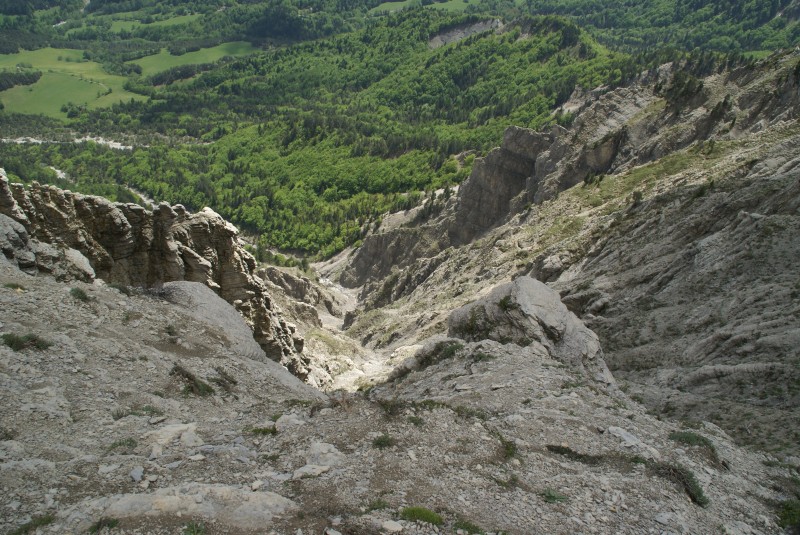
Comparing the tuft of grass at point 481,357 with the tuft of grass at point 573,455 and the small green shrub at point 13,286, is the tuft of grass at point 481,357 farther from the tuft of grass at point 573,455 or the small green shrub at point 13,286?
the small green shrub at point 13,286

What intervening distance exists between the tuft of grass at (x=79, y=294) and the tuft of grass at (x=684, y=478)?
903 inches

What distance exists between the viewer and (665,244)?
3988cm

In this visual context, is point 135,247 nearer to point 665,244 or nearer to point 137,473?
point 137,473

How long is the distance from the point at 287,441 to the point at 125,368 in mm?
8016

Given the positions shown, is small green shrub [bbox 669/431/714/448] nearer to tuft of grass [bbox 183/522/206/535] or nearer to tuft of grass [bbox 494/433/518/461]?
tuft of grass [bbox 494/433/518/461]

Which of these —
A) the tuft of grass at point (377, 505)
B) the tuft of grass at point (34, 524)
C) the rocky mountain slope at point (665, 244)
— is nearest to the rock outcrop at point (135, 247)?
the tuft of grass at point (34, 524)

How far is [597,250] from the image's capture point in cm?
4891

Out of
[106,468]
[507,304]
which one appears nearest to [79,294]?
[106,468]

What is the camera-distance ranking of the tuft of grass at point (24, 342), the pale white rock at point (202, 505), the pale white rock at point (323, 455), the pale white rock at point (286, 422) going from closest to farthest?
the pale white rock at point (202, 505), the pale white rock at point (323, 455), the pale white rock at point (286, 422), the tuft of grass at point (24, 342)

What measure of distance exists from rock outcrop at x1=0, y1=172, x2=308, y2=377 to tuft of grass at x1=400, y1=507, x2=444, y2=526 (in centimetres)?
2142

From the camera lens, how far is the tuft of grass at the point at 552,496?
50.3 feet

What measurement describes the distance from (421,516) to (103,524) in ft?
23.0

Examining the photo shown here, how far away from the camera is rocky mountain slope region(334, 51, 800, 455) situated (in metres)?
25.9

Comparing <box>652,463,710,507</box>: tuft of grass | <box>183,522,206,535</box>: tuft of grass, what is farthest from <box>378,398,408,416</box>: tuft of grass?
<box>652,463,710,507</box>: tuft of grass
